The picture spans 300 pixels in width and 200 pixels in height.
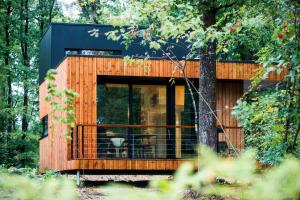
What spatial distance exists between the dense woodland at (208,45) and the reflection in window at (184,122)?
0.77ft

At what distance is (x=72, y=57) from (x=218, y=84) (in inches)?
137

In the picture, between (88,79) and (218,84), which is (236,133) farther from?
(88,79)

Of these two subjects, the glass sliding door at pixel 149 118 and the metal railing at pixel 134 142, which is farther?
the glass sliding door at pixel 149 118

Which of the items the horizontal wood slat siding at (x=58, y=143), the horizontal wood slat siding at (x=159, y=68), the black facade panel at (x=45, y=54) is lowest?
the horizontal wood slat siding at (x=58, y=143)

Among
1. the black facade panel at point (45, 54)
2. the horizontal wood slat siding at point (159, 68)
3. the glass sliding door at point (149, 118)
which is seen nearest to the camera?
the horizontal wood slat siding at point (159, 68)

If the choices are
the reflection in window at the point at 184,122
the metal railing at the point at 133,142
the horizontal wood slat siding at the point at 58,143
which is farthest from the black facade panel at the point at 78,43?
the metal railing at the point at 133,142

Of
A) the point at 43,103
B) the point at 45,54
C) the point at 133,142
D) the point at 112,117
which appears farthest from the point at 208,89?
the point at 45,54

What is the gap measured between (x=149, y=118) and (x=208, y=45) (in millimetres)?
3209

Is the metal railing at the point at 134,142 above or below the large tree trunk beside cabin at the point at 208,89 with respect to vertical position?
below

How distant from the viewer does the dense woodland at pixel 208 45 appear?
4.51 m

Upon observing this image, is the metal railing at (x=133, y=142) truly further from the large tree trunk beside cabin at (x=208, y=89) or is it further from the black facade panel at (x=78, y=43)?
the large tree trunk beside cabin at (x=208, y=89)

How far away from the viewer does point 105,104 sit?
12.1 meters

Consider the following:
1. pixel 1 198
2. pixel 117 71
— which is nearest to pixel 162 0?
pixel 117 71

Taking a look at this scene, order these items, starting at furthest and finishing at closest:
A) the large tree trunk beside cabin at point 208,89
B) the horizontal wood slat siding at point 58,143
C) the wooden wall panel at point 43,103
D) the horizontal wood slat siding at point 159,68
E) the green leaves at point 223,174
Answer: the wooden wall panel at point 43,103
the horizontal wood slat siding at point 159,68
the horizontal wood slat siding at point 58,143
the large tree trunk beside cabin at point 208,89
the green leaves at point 223,174
